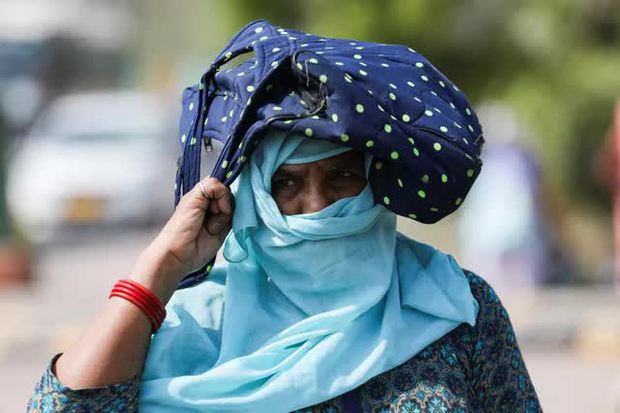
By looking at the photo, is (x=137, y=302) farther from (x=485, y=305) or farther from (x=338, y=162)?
(x=485, y=305)

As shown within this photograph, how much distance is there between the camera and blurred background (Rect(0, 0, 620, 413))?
1027cm

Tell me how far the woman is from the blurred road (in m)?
5.47

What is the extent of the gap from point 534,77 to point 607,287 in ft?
15.6

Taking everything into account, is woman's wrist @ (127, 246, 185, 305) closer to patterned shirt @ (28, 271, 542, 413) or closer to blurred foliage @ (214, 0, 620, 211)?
patterned shirt @ (28, 271, 542, 413)

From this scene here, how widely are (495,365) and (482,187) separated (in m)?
9.34

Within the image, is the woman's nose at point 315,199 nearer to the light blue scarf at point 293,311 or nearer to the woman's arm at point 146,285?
the light blue scarf at point 293,311

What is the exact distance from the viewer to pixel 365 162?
2.54 meters

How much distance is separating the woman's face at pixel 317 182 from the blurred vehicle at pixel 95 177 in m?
15.8

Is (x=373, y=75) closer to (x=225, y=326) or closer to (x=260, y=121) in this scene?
(x=260, y=121)

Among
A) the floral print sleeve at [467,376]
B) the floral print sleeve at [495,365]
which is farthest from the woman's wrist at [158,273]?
the floral print sleeve at [495,365]

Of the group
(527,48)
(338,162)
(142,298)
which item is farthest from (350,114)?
(527,48)

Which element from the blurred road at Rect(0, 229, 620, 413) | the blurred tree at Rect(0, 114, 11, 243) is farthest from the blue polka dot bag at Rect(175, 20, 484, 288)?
the blurred tree at Rect(0, 114, 11, 243)

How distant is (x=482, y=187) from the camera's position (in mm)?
11914

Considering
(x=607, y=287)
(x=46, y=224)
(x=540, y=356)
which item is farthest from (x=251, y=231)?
(x=46, y=224)
